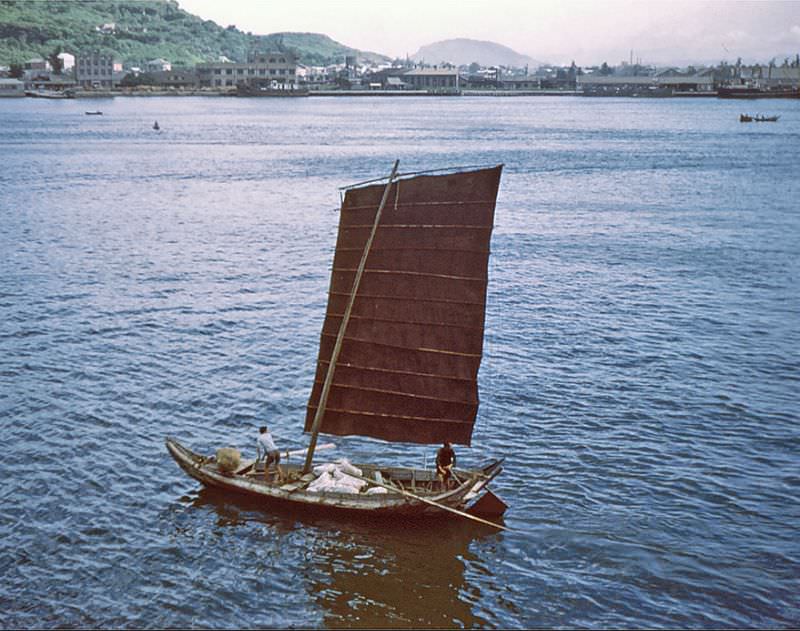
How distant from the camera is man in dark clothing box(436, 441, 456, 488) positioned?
22328 mm

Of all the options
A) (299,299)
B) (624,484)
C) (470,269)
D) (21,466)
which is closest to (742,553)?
(624,484)

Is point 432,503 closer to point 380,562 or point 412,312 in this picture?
point 380,562

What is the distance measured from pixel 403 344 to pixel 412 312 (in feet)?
2.86

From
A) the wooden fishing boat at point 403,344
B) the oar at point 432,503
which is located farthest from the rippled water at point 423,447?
the wooden fishing boat at point 403,344

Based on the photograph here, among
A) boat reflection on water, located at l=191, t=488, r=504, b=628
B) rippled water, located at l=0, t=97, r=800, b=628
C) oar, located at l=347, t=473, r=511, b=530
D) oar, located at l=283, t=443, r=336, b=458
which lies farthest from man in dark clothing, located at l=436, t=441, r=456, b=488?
oar, located at l=283, t=443, r=336, b=458

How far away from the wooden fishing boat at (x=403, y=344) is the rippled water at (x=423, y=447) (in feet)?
3.10

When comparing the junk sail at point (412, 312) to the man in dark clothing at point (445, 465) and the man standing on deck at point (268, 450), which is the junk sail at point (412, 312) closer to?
the man in dark clothing at point (445, 465)

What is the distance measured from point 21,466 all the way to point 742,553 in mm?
19273

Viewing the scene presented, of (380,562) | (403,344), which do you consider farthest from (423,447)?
(380,562)

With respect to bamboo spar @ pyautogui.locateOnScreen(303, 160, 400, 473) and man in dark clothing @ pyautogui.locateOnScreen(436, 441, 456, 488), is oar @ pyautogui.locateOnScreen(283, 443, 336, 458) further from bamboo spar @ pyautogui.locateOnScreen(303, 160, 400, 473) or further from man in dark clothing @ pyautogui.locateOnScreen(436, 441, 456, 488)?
man in dark clothing @ pyautogui.locateOnScreen(436, 441, 456, 488)

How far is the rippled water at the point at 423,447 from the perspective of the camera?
1955cm

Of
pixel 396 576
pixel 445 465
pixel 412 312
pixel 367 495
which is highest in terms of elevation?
pixel 412 312

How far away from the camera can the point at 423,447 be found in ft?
88.9

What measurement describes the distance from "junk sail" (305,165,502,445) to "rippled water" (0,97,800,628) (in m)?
2.89
